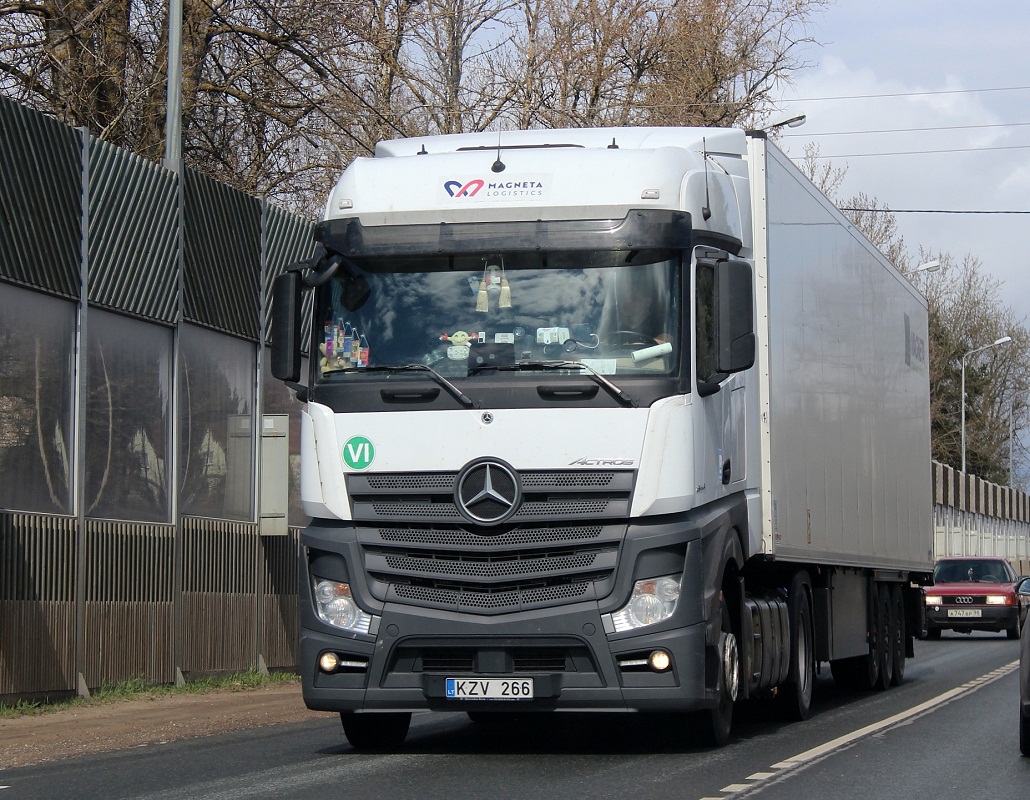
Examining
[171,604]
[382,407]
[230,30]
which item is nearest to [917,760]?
[382,407]

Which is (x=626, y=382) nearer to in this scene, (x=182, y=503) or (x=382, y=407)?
(x=382, y=407)

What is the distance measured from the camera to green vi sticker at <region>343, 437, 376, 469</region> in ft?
34.3

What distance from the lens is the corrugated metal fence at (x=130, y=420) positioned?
49.1ft

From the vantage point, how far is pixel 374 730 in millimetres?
11523

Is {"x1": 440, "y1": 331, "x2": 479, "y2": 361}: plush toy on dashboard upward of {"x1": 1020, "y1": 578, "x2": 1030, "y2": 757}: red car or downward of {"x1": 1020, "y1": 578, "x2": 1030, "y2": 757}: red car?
upward

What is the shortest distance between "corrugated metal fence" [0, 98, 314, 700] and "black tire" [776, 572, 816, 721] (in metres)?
6.27

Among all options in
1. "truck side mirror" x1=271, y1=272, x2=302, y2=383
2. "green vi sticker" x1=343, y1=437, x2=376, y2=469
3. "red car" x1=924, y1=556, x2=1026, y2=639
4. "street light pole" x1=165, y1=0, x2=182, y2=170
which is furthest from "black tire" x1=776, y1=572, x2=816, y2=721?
"red car" x1=924, y1=556, x2=1026, y2=639

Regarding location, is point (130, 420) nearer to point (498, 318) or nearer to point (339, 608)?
point (339, 608)

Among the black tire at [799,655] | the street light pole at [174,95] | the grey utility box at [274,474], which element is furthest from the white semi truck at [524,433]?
the grey utility box at [274,474]

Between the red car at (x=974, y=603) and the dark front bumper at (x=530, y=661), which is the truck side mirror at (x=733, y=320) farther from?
the red car at (x=974, y=603)

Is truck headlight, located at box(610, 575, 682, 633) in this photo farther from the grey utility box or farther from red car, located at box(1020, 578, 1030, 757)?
the grey utility box

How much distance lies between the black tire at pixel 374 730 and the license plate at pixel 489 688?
1.29m

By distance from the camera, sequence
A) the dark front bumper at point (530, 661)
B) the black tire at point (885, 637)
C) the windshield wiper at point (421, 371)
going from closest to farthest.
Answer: the dark front bumper at point (530, 661) < the windshield wiper at point (421, 371) < the black tire at point (885, 637)

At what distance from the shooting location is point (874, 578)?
17.6 meters
